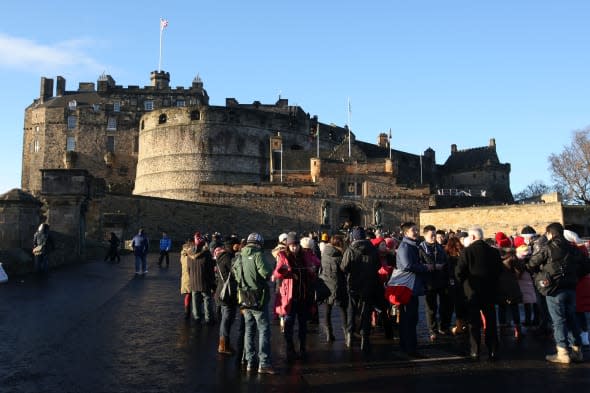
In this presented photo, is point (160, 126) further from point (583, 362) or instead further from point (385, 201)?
point (583, 362)

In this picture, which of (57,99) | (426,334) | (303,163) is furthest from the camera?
(57,99)

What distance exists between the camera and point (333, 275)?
24.6 feet

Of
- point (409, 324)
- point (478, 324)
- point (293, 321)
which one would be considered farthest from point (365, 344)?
point (478, 324)

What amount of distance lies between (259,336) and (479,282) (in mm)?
2616

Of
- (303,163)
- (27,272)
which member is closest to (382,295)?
(27,272)

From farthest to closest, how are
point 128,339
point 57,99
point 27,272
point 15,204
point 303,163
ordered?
point 57,99, point 303,163, point 15,204, point 27,272, point 128,339

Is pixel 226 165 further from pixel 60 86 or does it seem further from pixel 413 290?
pixel 413 290

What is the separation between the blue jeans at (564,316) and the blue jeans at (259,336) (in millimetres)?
3273

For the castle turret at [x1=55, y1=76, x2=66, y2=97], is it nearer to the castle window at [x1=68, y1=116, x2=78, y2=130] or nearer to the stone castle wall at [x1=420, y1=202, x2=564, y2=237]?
the castle window at [x1=68, y1=116, x2=78, y2=130]

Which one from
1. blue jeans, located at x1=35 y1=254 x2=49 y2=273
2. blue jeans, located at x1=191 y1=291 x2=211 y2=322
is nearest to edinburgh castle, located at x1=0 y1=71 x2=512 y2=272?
blue jeans, located at x1=35 y1=254 x2=49 y2=273

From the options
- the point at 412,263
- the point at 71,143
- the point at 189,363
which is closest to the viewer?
the point at 189,363

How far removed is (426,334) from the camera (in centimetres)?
786

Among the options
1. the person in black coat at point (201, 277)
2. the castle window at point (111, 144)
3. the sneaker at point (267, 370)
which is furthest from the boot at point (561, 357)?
the castle window at point (111, 144)

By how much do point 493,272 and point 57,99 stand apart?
63453 millimetres
